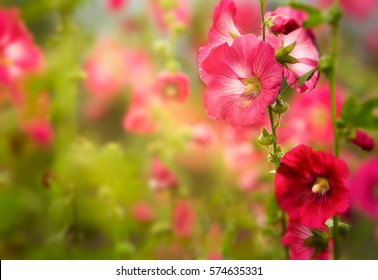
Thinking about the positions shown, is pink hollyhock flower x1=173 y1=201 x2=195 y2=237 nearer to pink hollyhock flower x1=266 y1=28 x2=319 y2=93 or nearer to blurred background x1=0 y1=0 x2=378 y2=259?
blurred background x1=0 y1=0 x2=378 y2=259

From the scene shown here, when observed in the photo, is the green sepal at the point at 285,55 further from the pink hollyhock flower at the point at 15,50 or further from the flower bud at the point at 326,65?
the pink hollyhock flower at the point at 15,50

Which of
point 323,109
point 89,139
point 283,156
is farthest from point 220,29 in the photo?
point 89,139

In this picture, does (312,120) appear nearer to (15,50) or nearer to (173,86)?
(173,86)

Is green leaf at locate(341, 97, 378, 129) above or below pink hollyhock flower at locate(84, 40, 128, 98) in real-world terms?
below

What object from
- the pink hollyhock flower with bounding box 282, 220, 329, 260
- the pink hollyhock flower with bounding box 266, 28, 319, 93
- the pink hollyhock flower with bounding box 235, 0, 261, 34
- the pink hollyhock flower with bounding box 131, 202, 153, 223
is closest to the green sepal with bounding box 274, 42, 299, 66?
the pink hollyhock flower with bounding box 266, 28, 319, 93

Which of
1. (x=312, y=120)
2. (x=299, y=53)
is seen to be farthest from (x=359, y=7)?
(x=299, y=53)

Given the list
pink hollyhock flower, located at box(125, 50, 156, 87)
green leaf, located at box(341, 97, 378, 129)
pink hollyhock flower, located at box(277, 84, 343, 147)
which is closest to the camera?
green leaf, located at box(341, 97, 378, 129)

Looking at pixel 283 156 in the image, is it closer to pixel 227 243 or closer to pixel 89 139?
pixel 227 243

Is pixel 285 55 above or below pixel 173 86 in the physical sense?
below
